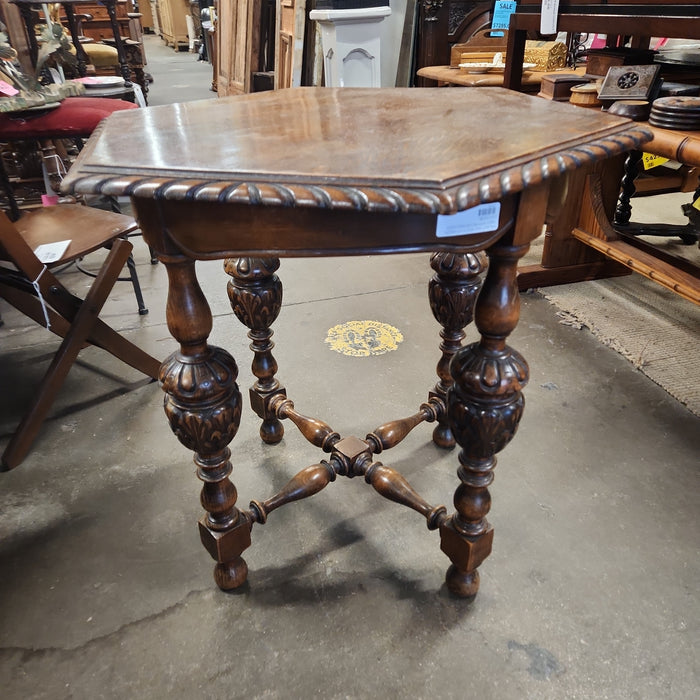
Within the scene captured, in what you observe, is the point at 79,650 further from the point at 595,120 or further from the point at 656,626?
the point at 595,120

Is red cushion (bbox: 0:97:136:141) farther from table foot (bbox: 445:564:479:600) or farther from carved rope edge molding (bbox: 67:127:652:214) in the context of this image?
table foot (bbox: 445:564:479:600)

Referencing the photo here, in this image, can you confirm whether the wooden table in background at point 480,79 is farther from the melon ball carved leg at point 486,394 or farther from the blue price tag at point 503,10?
the melon ball carved leg at point 486,394

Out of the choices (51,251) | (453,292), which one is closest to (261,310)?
(453,292)

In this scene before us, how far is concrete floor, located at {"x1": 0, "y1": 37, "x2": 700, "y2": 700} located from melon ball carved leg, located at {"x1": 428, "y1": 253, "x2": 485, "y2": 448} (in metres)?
0.35

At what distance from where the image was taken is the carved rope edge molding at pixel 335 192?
665mm

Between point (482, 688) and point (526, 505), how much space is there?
50 cm

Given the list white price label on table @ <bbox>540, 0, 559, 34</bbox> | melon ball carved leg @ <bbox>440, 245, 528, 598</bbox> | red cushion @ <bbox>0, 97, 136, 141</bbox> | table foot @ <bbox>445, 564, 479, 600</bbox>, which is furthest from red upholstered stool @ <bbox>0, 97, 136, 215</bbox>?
table foot @ <bbox>445, 564, 479, 600</bbox>

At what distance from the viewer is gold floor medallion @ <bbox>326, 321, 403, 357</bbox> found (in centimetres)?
211

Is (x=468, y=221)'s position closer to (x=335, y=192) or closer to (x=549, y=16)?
(x=335, y=192)

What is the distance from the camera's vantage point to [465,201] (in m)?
0.67

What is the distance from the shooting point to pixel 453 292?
1406mm

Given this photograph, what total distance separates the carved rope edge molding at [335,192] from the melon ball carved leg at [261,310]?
2.07ft

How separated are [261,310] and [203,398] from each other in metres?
0.52

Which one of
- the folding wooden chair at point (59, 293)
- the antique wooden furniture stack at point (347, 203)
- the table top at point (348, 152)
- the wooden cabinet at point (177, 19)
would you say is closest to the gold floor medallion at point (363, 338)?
the folding wooden chair at point (59, 293)
